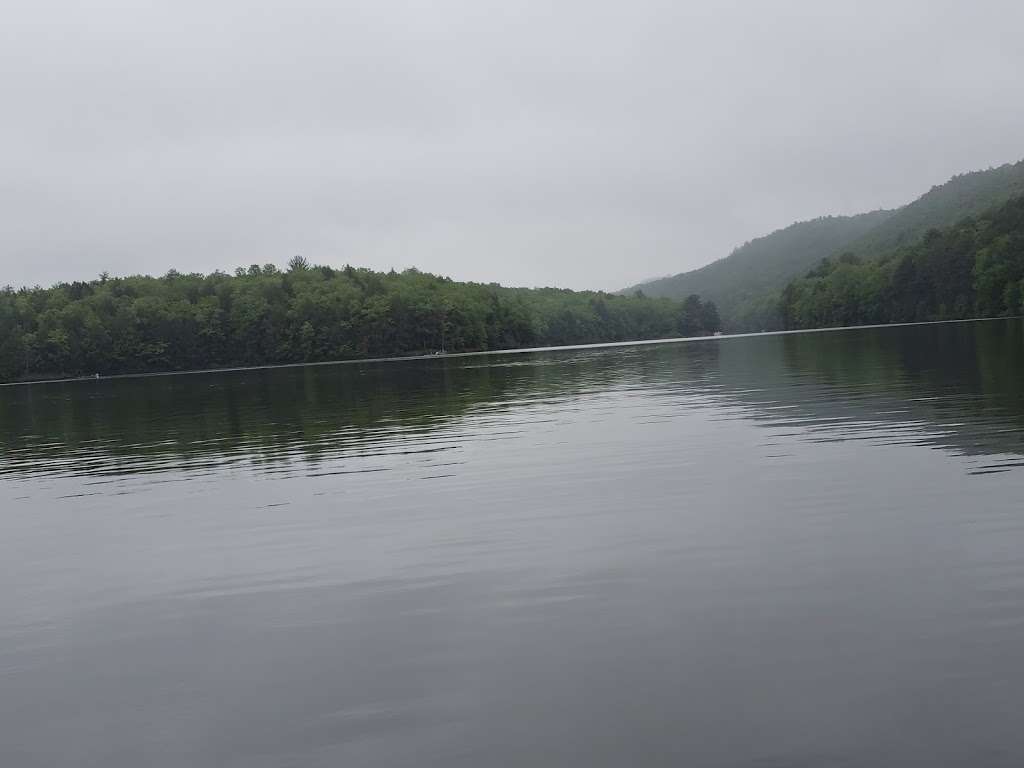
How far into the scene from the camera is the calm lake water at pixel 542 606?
339 inches

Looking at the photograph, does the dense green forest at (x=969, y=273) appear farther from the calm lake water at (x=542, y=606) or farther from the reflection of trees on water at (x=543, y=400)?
the calm lake water at (x=542, y=606)

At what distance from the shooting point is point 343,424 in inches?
1631

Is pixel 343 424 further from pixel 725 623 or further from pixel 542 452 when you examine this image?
pixel 725 623

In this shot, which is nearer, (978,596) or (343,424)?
(978,596)

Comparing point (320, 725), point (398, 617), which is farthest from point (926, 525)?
point (320, 725)

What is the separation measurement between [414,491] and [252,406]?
133 ft

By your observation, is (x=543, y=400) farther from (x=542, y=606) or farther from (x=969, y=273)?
(x=969, y=273)

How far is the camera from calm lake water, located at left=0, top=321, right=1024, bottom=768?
8602mm

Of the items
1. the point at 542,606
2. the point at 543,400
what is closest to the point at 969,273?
the point at 543,400

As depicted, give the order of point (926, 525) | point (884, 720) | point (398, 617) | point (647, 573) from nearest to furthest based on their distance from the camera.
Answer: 1. point (884, 720)
2. point (398, 617)
3. point (647, 573)
4. point (926, 525)

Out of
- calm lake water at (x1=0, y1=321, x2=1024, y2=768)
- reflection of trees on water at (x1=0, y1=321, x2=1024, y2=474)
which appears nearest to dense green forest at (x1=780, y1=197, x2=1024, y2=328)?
reflection of trees on water at (x1=0, y1=321, x2=1024, y2=474)

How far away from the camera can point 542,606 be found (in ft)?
40.7

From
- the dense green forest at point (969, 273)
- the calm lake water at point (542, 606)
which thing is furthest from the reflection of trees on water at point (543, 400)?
the dense green forest at point (969, 273)

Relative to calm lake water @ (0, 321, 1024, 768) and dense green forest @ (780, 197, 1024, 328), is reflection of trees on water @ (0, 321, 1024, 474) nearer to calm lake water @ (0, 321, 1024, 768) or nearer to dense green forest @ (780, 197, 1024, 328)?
calm lake water @ (0, 321, 1024, 768)
